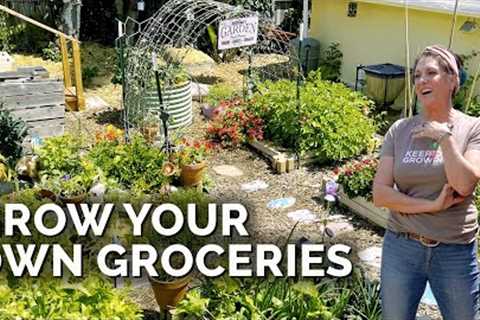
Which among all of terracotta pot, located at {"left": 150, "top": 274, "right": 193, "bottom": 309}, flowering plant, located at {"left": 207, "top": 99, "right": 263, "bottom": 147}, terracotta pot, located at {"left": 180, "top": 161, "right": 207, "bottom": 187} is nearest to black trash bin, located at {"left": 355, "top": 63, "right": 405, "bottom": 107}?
flowering plant, located at {"left": 207, "top": 99, "right": 263, "bottom": 147}

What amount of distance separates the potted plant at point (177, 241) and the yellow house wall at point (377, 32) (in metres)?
4.33

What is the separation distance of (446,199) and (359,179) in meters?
2.84

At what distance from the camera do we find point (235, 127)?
Answer: 6793 millimetres

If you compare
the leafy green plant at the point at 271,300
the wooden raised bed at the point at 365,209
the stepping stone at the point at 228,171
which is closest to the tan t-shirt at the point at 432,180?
the leafy green plant at the point at 271,300

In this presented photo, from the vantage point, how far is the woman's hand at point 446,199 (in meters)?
2.24

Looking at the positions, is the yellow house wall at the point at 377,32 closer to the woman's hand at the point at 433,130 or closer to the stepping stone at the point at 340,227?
the stepping stone at the point at 340,227

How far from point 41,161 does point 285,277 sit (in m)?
3.08

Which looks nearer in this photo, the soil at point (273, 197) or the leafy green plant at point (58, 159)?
the soil at point (273, 197)

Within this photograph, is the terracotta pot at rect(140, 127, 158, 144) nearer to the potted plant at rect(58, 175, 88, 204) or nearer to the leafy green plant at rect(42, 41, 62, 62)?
the potted plant at rect(58, 175, 88, 204)

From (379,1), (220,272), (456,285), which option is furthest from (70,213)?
(379,1)

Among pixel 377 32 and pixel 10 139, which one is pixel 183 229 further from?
pixel 377 32

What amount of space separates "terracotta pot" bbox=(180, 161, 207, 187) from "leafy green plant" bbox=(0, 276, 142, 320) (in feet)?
9.19

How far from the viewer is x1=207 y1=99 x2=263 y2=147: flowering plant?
676 cm

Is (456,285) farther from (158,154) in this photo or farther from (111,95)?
(111,95)
